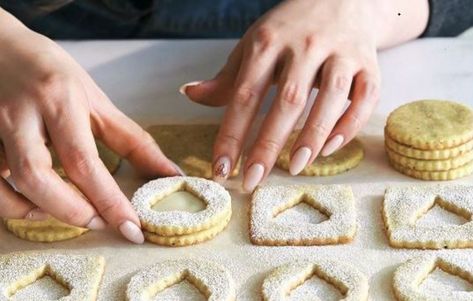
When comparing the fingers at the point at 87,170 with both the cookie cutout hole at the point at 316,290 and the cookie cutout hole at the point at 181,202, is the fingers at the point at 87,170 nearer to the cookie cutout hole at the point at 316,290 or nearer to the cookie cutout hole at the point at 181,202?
the cookie cutout hole at the point at 181,202

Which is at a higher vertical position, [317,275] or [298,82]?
[298,82]

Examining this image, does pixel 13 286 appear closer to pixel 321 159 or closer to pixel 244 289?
pixel 244 289

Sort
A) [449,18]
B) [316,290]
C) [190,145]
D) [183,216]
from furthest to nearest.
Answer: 1. [449,18]
2. [190,145]
3. [183,216]
4. [316,290]

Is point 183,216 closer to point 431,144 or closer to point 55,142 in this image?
point 55,142

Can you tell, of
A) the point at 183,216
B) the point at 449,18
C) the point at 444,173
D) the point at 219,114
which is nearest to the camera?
the point at 183,216

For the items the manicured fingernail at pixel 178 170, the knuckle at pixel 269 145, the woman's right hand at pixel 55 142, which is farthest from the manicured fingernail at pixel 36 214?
the knuckle at pixel 269 145

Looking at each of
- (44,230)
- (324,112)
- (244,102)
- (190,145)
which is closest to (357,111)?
(324,112)

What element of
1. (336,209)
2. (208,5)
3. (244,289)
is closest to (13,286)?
(244,289)
